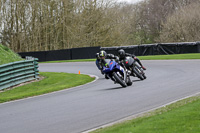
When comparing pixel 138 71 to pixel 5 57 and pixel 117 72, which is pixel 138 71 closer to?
pixel 117 72

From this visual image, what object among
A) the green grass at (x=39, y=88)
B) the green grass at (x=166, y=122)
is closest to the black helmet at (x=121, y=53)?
the green grass at (x=39, y=88)

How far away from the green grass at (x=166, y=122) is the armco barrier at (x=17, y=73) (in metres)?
10.3

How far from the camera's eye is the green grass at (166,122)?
5556 millimetres

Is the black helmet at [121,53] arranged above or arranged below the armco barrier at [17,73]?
above

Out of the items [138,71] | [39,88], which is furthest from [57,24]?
[138,71]

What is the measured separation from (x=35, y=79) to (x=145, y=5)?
2613 inches

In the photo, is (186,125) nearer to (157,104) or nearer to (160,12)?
(157,104)

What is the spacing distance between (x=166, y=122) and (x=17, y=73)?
12.6m

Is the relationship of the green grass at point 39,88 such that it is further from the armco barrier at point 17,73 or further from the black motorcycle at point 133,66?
the black motorcycle at point 133,66

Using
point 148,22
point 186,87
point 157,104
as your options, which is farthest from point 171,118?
point 148,22

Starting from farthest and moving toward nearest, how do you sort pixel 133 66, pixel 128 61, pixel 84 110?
pixel 133 66 < pixel 128 61 < pixel 84 110

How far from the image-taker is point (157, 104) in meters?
8.83

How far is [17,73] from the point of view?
17.7m

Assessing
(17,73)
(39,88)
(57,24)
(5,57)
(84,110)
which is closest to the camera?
(84,110)
